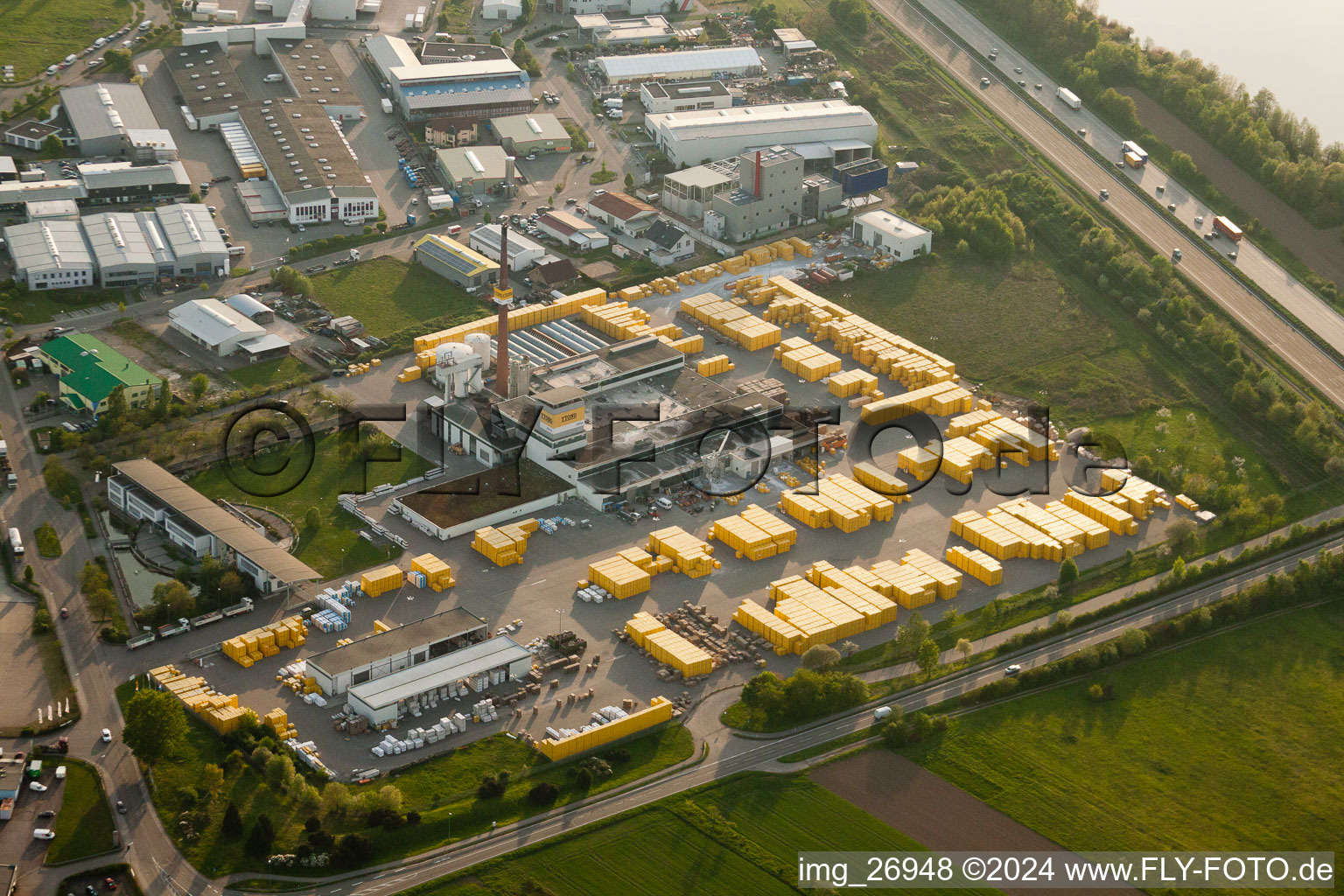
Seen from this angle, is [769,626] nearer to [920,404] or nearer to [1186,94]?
[920,404]

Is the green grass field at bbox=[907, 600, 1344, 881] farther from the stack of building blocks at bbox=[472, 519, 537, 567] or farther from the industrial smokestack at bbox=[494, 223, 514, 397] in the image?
the industrial smokestack at bbox=[494, 223, 514, 397]

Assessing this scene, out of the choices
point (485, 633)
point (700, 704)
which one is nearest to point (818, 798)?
point (700, 704)

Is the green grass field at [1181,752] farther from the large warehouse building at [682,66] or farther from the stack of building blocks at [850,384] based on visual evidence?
the large warehouse building at [682,66]

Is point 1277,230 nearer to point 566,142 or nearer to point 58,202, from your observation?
point 566,142

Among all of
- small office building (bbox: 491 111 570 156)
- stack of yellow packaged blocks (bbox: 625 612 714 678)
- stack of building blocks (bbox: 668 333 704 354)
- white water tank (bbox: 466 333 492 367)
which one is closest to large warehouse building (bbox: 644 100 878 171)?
small office building (bbox: 491 111 570 156)

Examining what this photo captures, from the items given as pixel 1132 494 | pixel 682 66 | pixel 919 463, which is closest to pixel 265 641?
pixel 919 463
